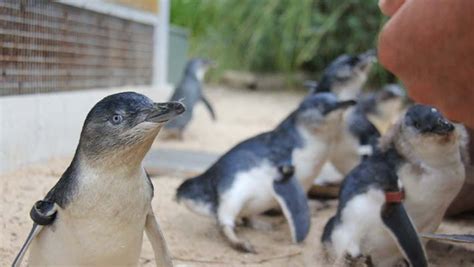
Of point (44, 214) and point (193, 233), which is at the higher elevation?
point (44, 214)

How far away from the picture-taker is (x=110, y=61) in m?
4.14

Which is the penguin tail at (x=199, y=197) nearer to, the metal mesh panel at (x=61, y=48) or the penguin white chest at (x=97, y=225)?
the metal mesh panel at (x=61, y=48)

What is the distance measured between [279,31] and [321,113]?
6.19 m

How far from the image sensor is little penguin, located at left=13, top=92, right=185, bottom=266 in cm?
136

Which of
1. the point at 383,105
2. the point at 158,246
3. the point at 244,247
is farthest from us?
the point at 383,105

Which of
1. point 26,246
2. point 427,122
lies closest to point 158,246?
point 26,246

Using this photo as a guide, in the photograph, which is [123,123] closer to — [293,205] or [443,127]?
[443,127]

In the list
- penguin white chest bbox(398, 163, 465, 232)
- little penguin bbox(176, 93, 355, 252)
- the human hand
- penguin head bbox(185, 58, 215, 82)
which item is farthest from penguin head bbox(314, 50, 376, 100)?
penguin head bbox(185, 58, 215, 82)

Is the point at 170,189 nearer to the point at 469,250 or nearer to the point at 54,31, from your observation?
the point at 54,31

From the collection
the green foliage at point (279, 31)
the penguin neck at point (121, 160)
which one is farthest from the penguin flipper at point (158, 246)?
the green foliage at point (279, 31)

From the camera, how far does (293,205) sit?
2537mm

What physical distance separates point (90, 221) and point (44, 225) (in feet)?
0.36

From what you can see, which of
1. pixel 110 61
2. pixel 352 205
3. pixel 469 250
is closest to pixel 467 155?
pixel 469 250

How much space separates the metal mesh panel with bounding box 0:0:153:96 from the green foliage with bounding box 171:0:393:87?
4230mm
